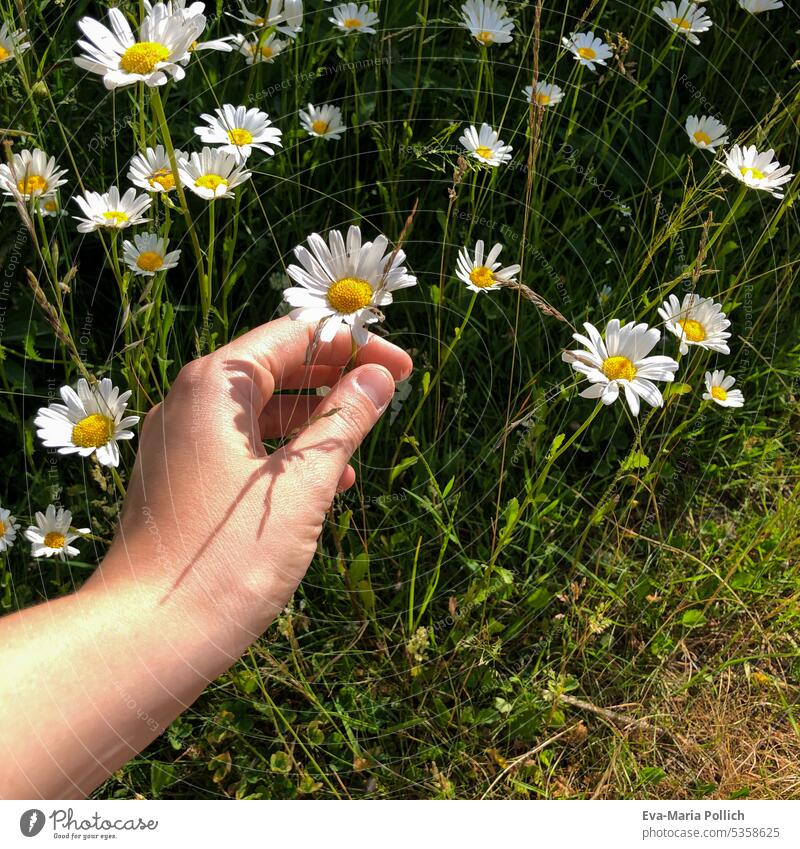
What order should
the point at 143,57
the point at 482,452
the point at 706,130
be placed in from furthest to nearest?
the point at 706,130
the point at 482,452
the point at 143,57

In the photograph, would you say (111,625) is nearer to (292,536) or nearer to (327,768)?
(292,536)

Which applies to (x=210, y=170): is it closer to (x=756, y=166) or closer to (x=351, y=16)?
(x=351, y=16)

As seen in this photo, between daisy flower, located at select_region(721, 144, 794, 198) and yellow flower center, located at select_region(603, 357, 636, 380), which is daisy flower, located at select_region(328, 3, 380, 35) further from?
yellow flower center, located at select_region(603, 357, 636, 380)

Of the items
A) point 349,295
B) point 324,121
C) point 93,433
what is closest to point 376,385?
point 349,295

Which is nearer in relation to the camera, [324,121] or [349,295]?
[349,295]

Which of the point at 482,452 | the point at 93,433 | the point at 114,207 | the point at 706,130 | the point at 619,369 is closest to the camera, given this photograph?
the point at 619,369

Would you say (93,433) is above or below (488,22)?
below

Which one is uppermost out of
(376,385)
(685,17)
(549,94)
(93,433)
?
(685,17)

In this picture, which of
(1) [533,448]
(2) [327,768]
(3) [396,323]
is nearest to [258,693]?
(2) [327,768]

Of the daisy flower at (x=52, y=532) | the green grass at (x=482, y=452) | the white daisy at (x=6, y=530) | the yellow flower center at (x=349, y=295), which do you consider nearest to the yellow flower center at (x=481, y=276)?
the green grass at (x=482, y=452)
